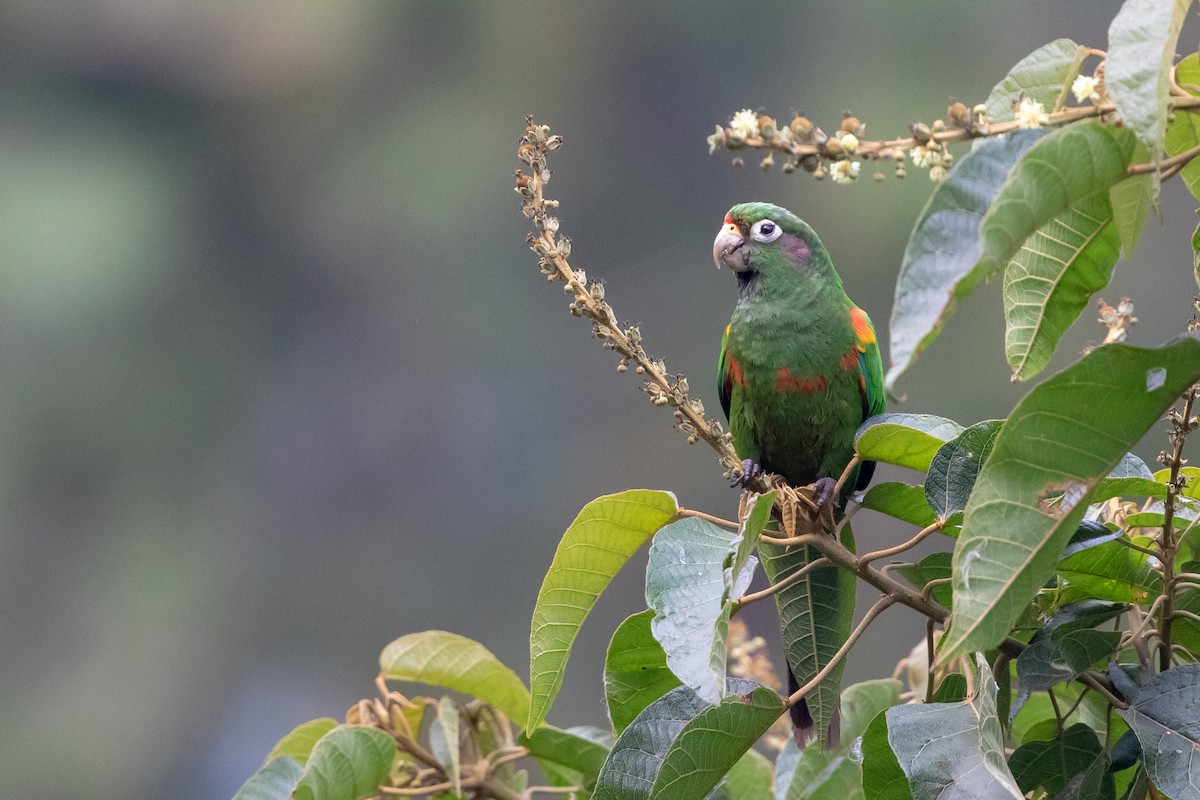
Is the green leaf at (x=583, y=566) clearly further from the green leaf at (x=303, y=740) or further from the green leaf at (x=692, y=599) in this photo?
the green leaf at (x=303, y=740)

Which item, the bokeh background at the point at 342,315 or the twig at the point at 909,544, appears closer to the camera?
the twig at the point at 909,544

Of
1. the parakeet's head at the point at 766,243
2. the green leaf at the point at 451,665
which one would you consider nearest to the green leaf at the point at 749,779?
the green leaf at the point at 451,665

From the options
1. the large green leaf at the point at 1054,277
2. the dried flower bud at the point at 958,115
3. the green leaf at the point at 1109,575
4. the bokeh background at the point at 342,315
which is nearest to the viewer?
the dried flower bud at the point at 958,115

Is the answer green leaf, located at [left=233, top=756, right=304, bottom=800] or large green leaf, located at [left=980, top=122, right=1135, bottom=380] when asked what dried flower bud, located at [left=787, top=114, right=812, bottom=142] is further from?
green leaf, located at [left=233, top=756, right=304, bottom=800]

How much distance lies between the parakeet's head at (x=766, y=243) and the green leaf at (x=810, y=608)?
686 millimetres

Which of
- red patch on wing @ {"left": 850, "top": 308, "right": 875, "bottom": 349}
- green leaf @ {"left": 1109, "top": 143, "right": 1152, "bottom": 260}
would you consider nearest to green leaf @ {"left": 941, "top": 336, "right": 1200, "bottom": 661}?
green leaf @ {"left": 1109, "top": 143, "right": 1152, "bottom": 260}

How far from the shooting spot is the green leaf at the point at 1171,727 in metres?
0.85

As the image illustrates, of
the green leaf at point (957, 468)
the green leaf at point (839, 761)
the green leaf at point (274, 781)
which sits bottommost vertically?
the green leaf at point (839, 761)

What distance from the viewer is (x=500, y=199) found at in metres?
6.10

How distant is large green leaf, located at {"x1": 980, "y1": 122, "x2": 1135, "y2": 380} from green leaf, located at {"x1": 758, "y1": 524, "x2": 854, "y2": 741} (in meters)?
0.32

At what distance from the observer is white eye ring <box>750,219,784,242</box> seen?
5.75 feet

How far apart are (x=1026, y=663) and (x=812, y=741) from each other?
1.21ft

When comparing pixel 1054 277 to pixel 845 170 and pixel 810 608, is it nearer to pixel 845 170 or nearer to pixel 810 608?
pixel 845 170

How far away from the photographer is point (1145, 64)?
0.69 m
